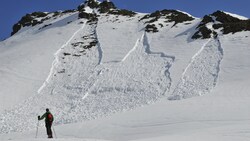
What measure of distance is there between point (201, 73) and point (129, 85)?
5.61m

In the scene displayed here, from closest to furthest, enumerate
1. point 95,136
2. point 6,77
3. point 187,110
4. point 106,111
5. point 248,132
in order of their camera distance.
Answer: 1. point 248,132
2. point 95,136
3. point 187,110
4. point 106,111
5. point 6,77

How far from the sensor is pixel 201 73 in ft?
102

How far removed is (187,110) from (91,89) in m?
9.85

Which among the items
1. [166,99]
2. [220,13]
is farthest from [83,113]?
[220,13]

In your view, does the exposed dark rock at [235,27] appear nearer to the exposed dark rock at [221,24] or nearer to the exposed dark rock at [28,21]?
the exposed dark rock at [221,24]

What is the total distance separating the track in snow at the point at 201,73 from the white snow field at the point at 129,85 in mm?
70

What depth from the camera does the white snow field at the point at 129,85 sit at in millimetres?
21000

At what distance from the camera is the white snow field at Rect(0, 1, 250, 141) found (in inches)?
827

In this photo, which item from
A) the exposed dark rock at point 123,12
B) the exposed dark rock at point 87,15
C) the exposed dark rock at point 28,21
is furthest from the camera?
the exposed dark rock at point 28,21

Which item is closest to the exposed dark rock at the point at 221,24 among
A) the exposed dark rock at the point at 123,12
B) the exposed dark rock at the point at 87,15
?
the exposed dark rock at the point at 123,12

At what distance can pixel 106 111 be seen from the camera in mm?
26141

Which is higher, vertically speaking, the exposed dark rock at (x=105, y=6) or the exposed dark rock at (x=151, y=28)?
the exposed dark rock at (x=105, y=6)

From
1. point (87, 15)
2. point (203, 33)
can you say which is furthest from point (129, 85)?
point (87, 15)

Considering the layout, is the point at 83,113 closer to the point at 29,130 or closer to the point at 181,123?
the point at 29,130
